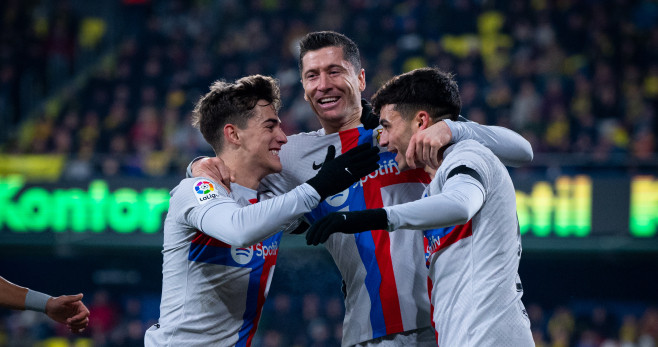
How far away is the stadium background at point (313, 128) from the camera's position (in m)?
10.0

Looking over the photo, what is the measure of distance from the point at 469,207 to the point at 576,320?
29.8 feet

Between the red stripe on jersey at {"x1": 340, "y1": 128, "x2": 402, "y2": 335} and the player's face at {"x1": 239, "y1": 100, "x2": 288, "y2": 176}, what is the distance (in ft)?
1.77

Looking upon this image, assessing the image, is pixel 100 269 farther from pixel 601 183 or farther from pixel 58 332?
pixel 601 183

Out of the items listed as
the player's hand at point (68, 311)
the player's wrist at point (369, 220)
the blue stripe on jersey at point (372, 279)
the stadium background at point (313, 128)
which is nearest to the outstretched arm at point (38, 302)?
the player's hand at point (68, 311)

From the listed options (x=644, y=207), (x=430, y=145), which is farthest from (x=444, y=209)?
(x=644, y=207)

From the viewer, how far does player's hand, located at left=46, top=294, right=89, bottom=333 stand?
4.09 m

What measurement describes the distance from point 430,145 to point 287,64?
11.2m

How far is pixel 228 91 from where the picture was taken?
4078 millimetres

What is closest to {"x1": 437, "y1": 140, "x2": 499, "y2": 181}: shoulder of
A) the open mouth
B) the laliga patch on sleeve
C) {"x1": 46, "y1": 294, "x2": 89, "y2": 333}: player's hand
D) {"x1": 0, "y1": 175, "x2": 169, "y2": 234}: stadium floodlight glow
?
the laliga patch on sleeve

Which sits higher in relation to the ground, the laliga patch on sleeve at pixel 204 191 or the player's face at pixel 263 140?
the player's face at pixel 263 140

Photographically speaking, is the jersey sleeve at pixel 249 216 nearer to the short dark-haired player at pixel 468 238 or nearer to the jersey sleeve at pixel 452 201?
the short dark-haired player at pixel 468 238

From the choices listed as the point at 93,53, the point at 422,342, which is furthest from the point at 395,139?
the point at 93,53

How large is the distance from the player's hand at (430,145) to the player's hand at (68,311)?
209 cm

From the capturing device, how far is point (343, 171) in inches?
133
